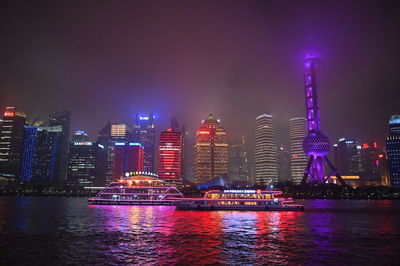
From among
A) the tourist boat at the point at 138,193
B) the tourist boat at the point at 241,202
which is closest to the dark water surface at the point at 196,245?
the tourist boat at the point at 241,202

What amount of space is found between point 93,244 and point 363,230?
44.6 meters

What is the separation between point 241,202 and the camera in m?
98.1

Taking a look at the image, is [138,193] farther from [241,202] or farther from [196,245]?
[196,245]

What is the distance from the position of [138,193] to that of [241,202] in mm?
49693

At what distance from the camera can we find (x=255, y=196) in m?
99.4

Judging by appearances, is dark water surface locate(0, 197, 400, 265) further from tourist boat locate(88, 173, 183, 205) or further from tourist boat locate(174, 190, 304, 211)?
tourist boat locate(88, 173, 183, 205)

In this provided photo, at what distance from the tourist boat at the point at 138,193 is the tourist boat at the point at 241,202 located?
86.7 ft

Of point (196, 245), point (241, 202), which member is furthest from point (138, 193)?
point (196, 245)

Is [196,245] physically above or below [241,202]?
below

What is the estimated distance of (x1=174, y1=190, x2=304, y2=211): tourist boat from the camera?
95500mm

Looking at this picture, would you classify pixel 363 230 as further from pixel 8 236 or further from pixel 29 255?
pixel 8 236

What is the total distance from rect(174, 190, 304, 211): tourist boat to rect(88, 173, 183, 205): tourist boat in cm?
2642

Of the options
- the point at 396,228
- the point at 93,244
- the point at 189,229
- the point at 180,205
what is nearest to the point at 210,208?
the point at 180,205

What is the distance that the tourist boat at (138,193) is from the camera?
411 ft
